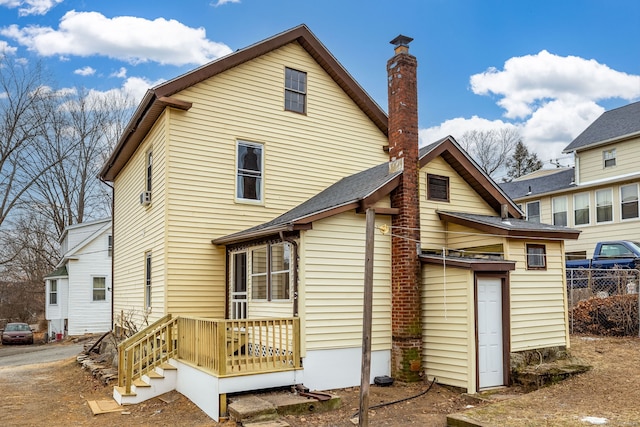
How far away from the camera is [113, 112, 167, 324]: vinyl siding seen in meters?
12.6

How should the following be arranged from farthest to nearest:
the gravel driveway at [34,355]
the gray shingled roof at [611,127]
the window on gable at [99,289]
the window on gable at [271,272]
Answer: the window on gable at [99,289], the gray shingled roof at [611,127], the gravel driveway at [34,355], the window on gable at [271,272]

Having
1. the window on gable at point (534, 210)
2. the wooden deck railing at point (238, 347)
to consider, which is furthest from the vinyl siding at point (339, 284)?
the window on gable at point (534, 210)

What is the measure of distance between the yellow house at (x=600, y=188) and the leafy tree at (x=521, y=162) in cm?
2067

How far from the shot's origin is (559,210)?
25.8 metres

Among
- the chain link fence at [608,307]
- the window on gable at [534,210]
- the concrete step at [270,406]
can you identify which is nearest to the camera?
the concrete step at [270,406]

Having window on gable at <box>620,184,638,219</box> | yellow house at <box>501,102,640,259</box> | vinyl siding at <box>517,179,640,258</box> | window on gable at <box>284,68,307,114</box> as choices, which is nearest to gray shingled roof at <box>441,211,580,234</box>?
window on gable at <box>284,68,307,114</box>

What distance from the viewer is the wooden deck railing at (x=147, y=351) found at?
10734mm

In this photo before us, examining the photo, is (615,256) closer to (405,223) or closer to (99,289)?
(405,223)

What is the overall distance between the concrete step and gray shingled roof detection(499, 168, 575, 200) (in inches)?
812

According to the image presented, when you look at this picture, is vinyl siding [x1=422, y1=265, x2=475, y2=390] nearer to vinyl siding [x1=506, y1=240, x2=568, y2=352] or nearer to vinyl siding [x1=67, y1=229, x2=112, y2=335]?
vinyl siding [x1=506, y1=240, x2=568, y2=352]

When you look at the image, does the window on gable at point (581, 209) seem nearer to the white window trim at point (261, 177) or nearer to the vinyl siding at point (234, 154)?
the vinyl siding at point (234, 154)

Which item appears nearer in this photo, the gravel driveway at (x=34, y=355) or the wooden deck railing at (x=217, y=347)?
the wooden deck railing at (x=217, y=347)

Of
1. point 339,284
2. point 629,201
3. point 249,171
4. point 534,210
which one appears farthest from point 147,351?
point 534,210

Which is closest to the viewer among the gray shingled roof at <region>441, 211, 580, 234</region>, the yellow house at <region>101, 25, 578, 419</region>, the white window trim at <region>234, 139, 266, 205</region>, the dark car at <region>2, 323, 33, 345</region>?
the yellow house at <region>101, 25, 578, 419</region>
